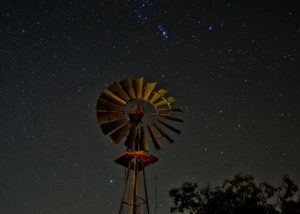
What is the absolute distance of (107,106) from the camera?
12.1 m

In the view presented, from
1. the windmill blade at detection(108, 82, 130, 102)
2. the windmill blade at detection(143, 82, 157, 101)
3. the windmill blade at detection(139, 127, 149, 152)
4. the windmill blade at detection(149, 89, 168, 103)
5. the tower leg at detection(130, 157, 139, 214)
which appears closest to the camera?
the tower leg at detection(130, 157, 139, 214)

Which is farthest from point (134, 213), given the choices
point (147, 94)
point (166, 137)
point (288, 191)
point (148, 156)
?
point (288, 191)

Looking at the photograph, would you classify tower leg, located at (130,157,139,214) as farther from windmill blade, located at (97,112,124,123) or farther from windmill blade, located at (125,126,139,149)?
windmill blade, located at (97,112,124,123)

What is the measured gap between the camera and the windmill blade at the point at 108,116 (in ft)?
39.2

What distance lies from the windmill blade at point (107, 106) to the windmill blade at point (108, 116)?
0.40 ft

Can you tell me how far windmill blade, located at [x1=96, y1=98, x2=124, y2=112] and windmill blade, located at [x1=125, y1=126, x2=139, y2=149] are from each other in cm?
71

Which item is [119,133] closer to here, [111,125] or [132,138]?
[111,125]

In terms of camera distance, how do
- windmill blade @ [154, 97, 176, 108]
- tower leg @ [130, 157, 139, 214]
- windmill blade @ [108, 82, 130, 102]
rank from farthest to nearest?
windmill blade @ [154, 97, 176, 108] → windmill blade @ [108, 82, 130, 102] → tower leg @ [130, 157, 139, 214]

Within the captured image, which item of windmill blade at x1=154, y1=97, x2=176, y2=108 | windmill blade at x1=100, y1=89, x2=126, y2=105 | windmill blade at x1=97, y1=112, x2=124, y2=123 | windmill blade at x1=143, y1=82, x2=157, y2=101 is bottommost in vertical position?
windmill blade at x1=97, y1=112, x2=124, y2=123

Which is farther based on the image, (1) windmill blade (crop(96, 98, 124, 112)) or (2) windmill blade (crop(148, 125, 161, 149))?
(2) windmill blade (crop(148, 125, 161, 149))

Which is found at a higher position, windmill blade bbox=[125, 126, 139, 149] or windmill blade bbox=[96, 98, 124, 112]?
windmill blade bbox=[96, 98, 124, 112]

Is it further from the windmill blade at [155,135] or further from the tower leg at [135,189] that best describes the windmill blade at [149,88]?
the tower leg at [135,189]

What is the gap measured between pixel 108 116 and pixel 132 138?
100 centimetres

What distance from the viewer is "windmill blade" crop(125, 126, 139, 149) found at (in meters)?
11.8
